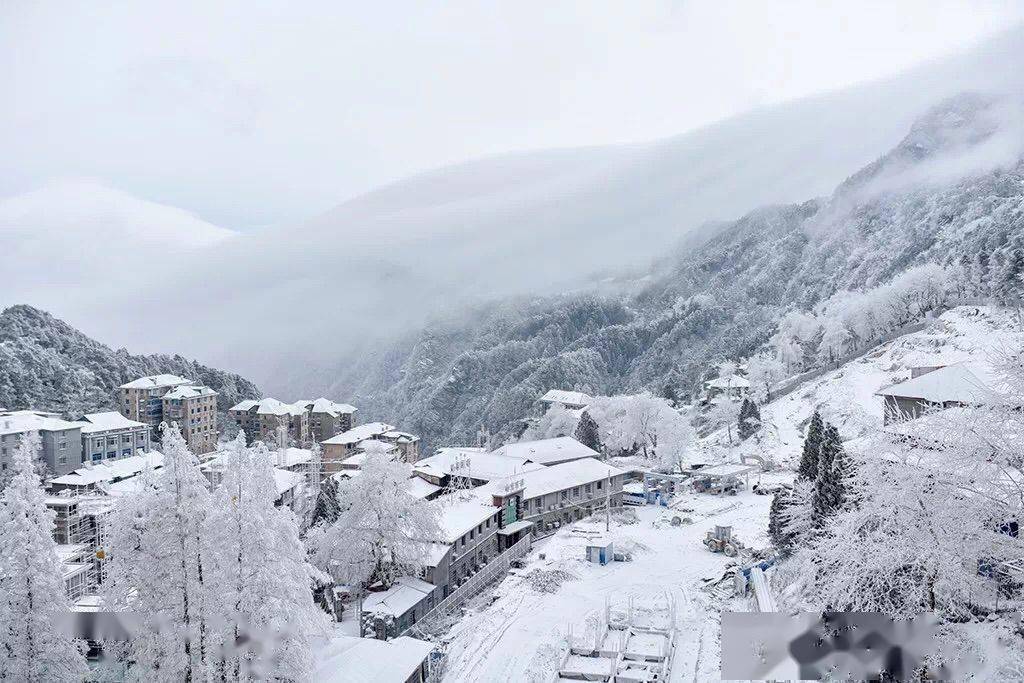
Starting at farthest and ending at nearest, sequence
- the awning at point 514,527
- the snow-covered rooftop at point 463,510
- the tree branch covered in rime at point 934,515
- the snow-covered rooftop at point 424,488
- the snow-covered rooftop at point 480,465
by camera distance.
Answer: the snow-covered rooftop at point 480,465 < the snow-covered rooftop at point 424,488 < the awning at point 514,527 < the snow-covered rooftop at point 463,510 < the tree branch covered in rime at point 934,515

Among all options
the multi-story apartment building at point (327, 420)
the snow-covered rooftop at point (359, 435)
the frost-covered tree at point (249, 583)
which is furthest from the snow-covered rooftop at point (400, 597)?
the multi-story apartment building at point (327, 420)

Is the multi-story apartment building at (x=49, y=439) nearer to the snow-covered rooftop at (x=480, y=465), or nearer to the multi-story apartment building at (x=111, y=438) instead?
the multi-story apartment building at (x=111, y=438)

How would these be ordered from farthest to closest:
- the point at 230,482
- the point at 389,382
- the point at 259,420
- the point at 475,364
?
the point at 389,382
the point at 475,364
the point at 259,420
the point at 230,482

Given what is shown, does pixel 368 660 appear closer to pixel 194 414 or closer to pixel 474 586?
pixel 474 586

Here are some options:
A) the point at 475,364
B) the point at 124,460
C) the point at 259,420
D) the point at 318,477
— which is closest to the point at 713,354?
the point at 475,364

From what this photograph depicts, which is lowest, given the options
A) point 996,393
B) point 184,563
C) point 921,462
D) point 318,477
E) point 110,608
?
point 318,477

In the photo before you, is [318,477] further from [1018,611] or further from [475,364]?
[475,364]
